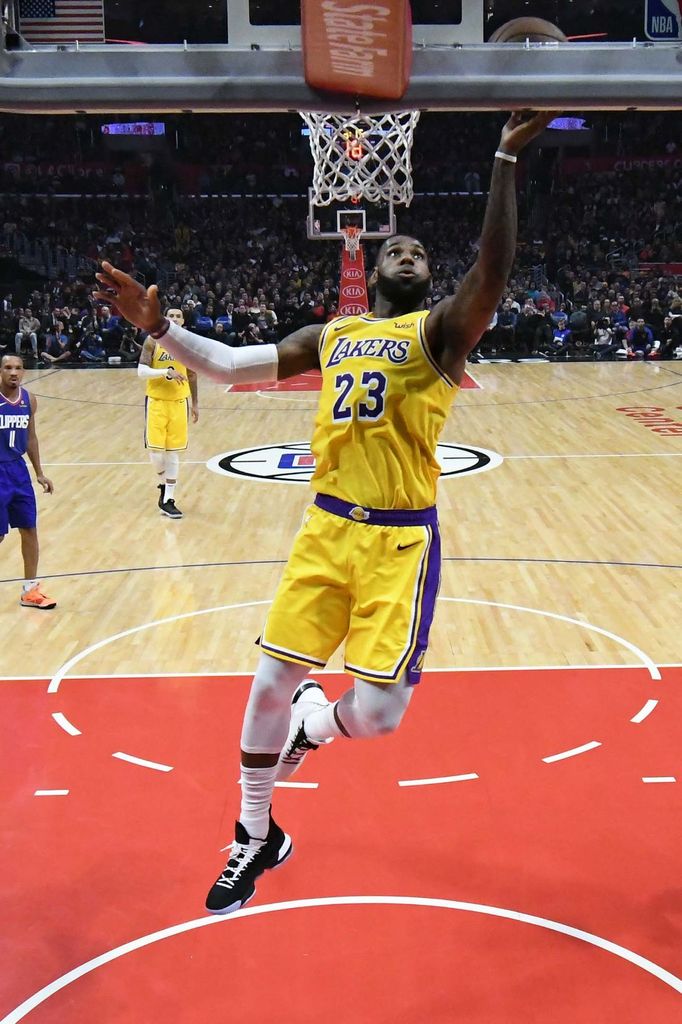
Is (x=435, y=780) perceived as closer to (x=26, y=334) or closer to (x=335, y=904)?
(x=335, y=904)

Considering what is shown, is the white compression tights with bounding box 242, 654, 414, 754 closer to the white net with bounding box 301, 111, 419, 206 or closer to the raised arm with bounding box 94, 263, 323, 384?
the raised arm with bounding box 94, 263, 323, 384

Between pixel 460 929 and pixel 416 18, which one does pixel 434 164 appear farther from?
pixel 460 929

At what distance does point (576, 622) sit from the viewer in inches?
271

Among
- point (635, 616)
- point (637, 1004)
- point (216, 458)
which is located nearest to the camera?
point (637, 1004)

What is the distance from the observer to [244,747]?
11.9ft

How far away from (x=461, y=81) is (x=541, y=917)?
13.1 ft

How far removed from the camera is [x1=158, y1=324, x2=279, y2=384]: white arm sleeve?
3.71m

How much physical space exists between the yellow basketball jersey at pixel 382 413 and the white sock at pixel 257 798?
0.98 meters

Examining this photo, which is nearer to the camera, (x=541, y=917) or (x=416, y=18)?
(x=541, y=917)

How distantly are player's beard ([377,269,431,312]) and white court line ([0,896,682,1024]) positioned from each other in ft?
6.91

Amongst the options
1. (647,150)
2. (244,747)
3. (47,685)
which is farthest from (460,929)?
(647,150)

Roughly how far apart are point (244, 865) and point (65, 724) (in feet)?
7.15

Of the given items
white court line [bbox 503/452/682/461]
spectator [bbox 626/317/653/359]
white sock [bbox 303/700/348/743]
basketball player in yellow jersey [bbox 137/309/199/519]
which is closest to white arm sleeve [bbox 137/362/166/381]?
basketball player in yellow jersey [bbox 137/309/199/519]

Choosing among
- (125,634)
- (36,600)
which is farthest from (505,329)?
(125,634)
